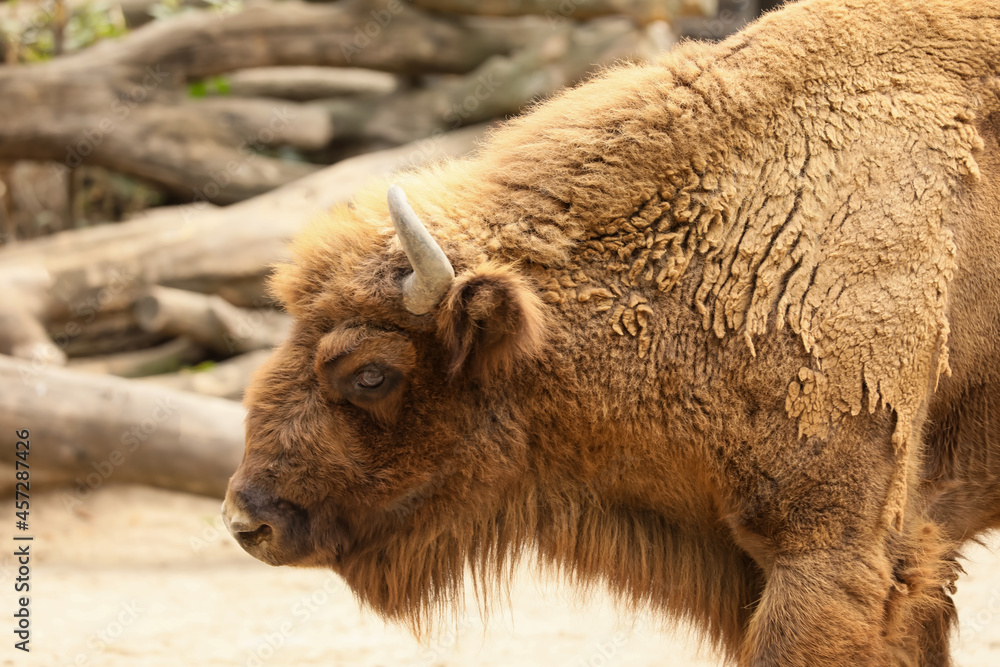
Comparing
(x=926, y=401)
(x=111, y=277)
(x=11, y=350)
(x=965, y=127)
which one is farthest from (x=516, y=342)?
(x=111, y=277)

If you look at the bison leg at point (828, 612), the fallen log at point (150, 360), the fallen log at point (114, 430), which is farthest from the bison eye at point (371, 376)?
the fallen log at point (150, 360)

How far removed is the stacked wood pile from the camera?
638 centimetres

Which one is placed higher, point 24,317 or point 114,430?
point 24,317

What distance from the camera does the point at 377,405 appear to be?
123 inches

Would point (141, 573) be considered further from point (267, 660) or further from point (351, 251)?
point (351, 251)

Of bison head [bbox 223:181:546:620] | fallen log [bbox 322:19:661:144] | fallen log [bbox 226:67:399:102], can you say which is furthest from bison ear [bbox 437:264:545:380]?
fallen log [bbox 226:67:399:102]

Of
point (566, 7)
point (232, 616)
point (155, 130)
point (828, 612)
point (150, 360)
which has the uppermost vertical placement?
point (566, 7)

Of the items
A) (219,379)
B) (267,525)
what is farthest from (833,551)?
(219,379)

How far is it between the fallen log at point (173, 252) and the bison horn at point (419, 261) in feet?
15.3

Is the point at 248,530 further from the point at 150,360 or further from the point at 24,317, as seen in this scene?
the point at 150,360

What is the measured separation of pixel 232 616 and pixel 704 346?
3637 millimetres

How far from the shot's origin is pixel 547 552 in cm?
346

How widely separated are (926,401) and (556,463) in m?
1.21

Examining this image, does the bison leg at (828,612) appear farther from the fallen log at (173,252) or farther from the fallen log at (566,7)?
the fallen log at (566,7)
